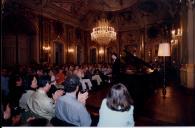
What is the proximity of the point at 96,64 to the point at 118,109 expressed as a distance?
457 inches

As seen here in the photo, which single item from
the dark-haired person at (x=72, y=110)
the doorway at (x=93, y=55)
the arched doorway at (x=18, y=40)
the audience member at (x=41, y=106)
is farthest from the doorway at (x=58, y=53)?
the dark-haired person at (x=72, y=110)

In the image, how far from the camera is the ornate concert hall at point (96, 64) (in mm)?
3029

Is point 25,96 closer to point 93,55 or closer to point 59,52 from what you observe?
point 59,52

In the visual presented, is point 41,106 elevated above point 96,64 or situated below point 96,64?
below

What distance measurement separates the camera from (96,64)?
551 inches

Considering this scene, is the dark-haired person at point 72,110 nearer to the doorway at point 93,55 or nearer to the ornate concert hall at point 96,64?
the ornate concert hall at point 96,64

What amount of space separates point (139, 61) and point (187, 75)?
5.95 feet

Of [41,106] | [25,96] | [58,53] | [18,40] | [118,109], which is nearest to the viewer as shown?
[118,109]

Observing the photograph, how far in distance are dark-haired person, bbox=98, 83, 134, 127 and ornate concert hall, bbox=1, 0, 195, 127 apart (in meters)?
0.01

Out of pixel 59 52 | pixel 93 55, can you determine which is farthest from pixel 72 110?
pixel 93 55

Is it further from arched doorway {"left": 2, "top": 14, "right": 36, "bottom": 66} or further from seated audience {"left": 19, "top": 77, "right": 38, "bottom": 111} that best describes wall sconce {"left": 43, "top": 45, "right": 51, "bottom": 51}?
seated audience {"left": 19, "top": 77, "right": 38, "bottom": 111}

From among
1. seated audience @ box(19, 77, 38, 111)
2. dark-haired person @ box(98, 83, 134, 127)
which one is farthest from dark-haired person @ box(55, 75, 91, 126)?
seated audience @ box(19, 77, 38, 111)

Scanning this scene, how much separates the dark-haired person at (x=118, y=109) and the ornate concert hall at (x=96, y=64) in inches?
0.4

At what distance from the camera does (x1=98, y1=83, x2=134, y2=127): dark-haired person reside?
241 cm
